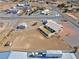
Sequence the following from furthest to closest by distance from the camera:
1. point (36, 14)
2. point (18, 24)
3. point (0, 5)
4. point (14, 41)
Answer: point (0, 5) → point (36, 14) → point (18, 24) → point (14, 41)

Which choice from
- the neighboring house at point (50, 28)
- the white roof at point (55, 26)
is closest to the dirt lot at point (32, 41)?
the neighboring house at point (50, 28)

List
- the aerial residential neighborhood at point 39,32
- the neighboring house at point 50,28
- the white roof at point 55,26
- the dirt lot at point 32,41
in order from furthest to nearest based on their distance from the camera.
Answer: the white roof at point 55,26 → the neighboring house at point 50,28 → the dirt lot at point 32,41 → the aerial residential neighborhood at point 39,32

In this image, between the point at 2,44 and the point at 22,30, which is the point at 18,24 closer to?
the point at 22,30

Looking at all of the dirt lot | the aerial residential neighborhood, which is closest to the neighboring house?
the aerial residential neighborhood

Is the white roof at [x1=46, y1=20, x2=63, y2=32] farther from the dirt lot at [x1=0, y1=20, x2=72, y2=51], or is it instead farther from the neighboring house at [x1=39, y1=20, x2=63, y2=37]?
the dirt lot at [x1=0, y1=20, x2=72, y2=51]

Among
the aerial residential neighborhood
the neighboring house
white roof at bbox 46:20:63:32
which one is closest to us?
the aerial residential neighborhood

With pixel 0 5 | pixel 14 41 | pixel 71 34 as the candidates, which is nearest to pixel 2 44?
pixel 14 41

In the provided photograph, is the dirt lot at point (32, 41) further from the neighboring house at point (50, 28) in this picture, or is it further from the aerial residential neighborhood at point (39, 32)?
the neighboring house at point (50, 28)

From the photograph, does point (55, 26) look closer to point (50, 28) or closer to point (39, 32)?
point (50, 28)
